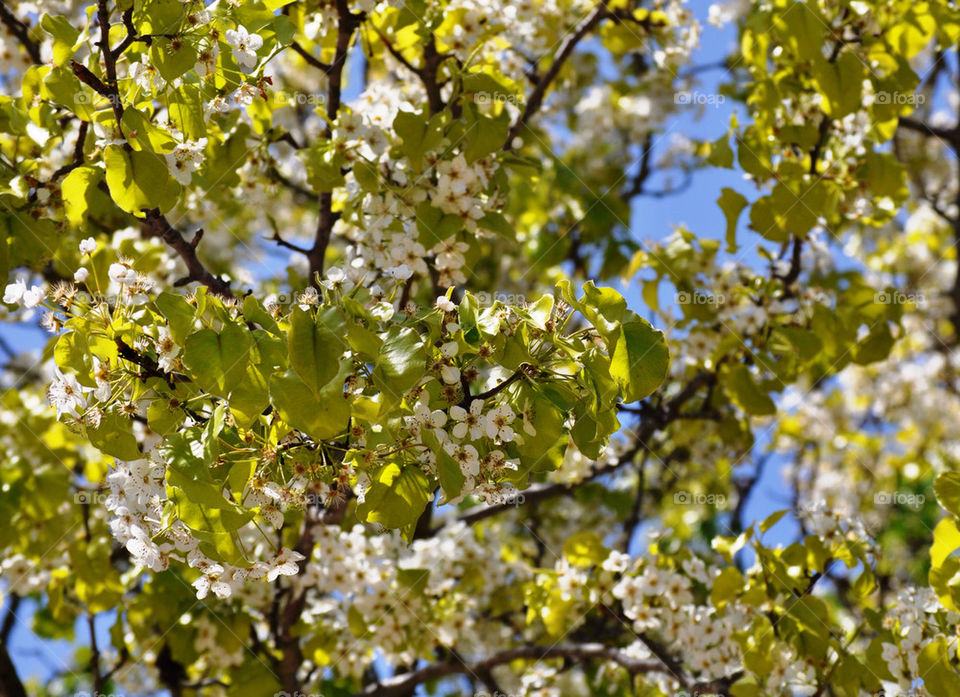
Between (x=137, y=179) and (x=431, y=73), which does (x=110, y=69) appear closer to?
(x=137, y=179)

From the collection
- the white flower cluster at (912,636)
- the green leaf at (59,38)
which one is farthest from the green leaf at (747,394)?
the green leaf at (59,38)

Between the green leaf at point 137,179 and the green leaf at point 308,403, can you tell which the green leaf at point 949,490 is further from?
the green leaf at point 137,179

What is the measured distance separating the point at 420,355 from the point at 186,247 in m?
1.31

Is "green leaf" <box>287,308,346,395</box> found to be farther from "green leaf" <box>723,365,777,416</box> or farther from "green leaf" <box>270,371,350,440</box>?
"green leaf" <box>723,365,777,416</box>

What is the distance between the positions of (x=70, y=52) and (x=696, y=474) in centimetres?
471

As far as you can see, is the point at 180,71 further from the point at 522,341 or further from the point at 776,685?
the point at 776,685

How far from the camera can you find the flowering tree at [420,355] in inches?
85.7

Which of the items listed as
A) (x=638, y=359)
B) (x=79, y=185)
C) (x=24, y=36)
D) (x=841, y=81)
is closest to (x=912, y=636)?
(x=638, y=359)

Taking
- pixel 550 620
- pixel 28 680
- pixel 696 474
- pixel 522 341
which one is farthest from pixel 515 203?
pixel 28 680

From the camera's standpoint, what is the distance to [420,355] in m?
2.05

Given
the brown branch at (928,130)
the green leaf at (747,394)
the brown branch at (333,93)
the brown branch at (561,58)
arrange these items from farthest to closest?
the brown branch at (928,130) < the brown branch at (561,58) < the green leaf at (747,394) < the brown branch at (333,93)

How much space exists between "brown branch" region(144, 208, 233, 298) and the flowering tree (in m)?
0.01

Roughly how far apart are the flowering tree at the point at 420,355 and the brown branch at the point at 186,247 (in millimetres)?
15

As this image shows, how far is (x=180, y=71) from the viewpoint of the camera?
2.46 meters
